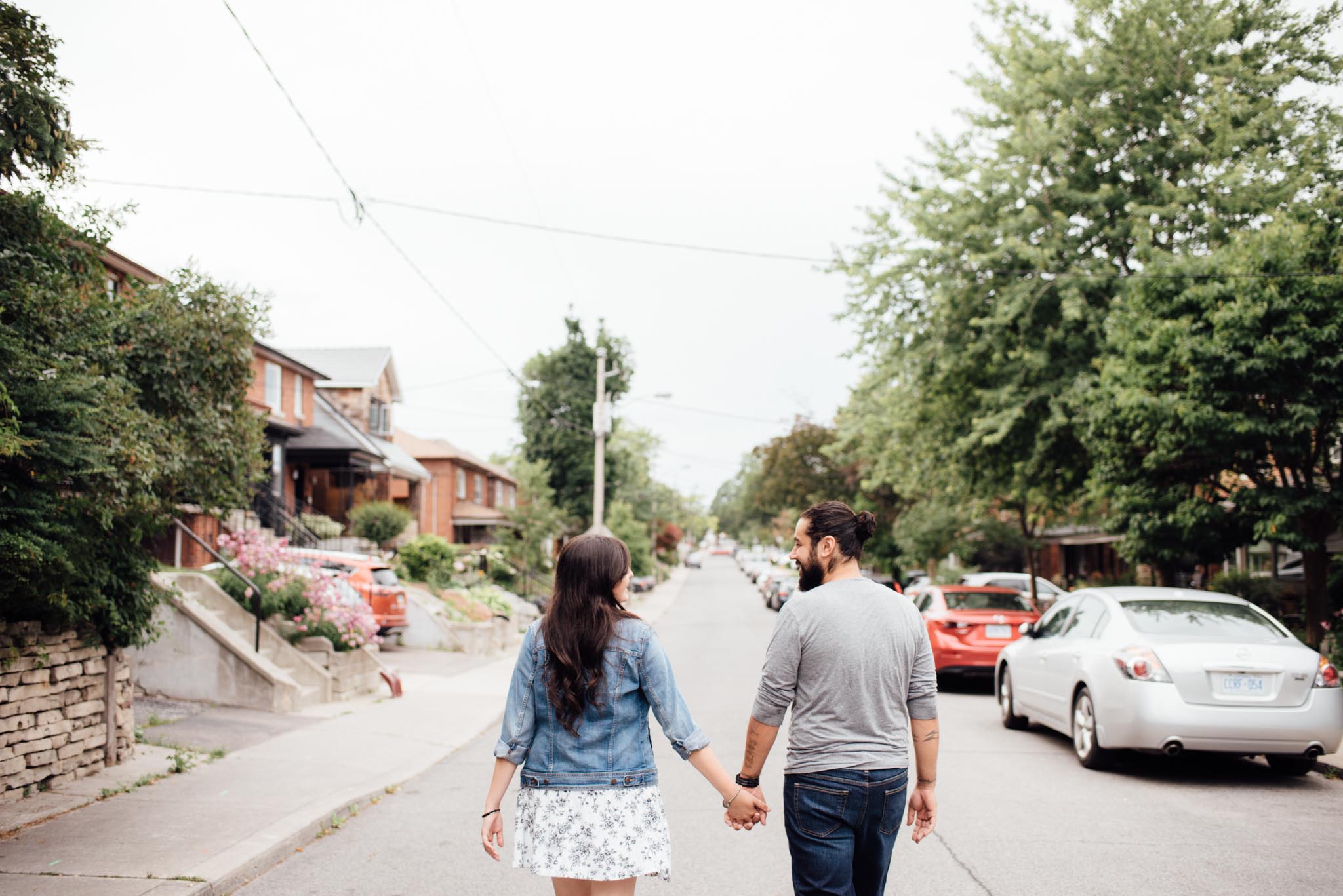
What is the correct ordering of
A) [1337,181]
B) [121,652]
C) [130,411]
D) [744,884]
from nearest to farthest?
[744,884]
[130,411]
[121,652]
[1337,181]

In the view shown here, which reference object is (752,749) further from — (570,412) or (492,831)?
(570,412)

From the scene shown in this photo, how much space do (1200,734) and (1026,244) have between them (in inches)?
444

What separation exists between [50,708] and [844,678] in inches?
267

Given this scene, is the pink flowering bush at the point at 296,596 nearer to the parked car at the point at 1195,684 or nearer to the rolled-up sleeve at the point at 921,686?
the parked car at the point at 1195,684

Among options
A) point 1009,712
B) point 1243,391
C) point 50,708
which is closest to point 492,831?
point 50,708

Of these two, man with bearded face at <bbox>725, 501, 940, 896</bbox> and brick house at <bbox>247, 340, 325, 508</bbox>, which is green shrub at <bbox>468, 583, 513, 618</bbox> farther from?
man with bearded face at <bbox>725, 501, 940, 896</bbox>

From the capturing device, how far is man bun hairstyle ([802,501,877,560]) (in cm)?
392

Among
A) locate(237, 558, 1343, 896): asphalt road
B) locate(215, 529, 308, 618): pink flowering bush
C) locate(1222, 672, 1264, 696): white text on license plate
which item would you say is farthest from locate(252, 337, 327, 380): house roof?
locate(1222, 672, 1264, 696): white text on license plate

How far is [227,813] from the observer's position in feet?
24.3

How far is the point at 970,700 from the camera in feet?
48.0

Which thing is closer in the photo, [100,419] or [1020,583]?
[100,419]

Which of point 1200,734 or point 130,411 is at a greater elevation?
point 130,411

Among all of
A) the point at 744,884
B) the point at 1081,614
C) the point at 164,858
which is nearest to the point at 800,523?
the point at 744,884

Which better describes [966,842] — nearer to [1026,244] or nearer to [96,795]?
[96,795]
